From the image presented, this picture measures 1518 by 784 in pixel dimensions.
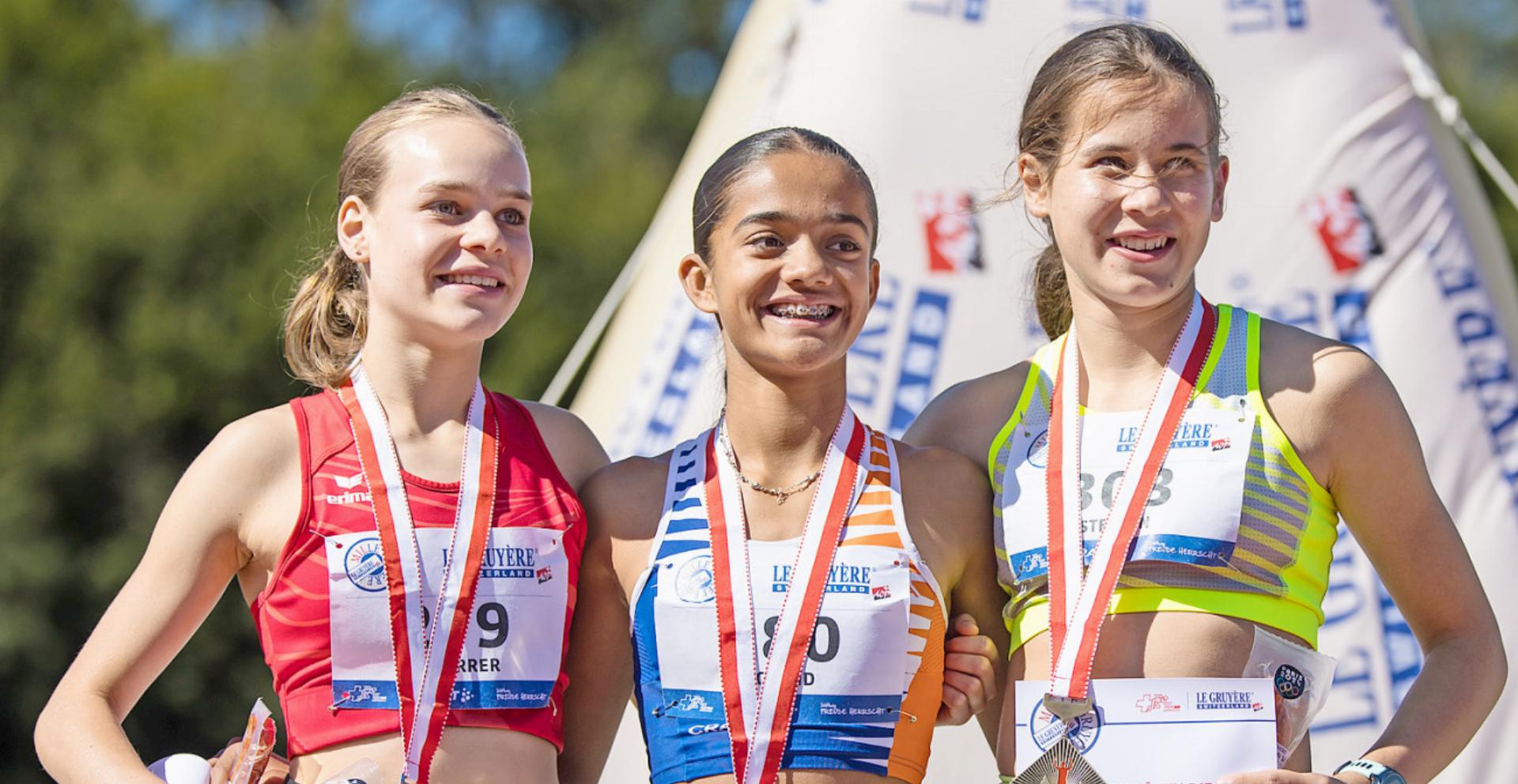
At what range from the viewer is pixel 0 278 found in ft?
36.2

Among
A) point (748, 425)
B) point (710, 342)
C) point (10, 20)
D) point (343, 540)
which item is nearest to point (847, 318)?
point (748, 425)

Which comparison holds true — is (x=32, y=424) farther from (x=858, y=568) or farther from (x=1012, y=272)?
(x=858, y=568)

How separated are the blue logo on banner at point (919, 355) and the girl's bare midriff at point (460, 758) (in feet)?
5.51

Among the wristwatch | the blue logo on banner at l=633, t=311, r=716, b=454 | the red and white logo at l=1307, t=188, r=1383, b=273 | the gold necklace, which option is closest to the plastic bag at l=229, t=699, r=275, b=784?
the gold necklace

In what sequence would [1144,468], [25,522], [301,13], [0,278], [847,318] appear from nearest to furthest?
[1144,468], [847,318], [25,522], [0,278], [301,13]

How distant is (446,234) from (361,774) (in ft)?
2.64

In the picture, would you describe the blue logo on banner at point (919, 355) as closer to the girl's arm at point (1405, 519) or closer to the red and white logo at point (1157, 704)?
the girl's arm at point (1405, 519)

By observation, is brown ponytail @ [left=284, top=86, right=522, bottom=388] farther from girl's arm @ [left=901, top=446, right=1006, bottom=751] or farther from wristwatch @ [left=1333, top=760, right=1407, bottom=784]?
wristwatch @ [left=1333, top=760, right=1407, bottom=784]

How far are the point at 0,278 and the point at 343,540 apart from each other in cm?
964

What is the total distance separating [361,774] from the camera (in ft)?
7.56

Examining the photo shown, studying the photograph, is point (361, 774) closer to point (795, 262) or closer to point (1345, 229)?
point (795, 262)

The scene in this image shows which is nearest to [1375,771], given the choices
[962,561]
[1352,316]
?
[962,561]

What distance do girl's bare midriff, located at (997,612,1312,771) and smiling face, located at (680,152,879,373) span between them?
562 millimetres

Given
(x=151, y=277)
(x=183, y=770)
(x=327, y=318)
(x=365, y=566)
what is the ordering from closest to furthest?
(x=183, y=770), (x=365, y=566), (x=327, y=318), (x=151, y=277)
